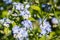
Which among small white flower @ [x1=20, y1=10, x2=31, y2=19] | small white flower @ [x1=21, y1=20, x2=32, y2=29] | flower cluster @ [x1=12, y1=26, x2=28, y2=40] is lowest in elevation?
flower cluster @ [x1=12, y1=26, x2=28, y2=40]

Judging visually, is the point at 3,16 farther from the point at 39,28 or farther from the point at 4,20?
the point at 39,28

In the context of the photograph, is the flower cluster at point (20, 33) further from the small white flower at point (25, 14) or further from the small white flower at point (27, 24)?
the small white flower at point (25, 14)

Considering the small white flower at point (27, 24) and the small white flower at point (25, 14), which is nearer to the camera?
the small white flower at point (27, 24)

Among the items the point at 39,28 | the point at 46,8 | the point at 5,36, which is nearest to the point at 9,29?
the point at 5,36

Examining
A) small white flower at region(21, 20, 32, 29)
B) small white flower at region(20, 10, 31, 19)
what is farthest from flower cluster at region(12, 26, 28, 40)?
small white flower at region(20, 10, 31, 19)

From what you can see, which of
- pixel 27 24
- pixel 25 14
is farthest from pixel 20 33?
pixel 25 14

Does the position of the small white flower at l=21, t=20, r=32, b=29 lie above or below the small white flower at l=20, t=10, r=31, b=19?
below

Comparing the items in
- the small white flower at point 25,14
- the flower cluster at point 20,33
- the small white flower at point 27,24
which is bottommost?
the flower cluster at point 20,33

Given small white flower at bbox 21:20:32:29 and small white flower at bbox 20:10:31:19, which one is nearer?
small white flower at bbox 21:20:32:29

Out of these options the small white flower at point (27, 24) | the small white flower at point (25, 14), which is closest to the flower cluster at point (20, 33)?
the small white flower at point (27, 24)

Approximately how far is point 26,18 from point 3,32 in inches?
10.1

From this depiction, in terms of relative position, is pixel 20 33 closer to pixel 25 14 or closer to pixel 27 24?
pixel 27 24

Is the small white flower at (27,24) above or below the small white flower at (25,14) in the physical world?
below

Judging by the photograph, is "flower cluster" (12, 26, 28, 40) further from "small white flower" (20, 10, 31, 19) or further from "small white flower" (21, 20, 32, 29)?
"small white flower" (20, 10, 31, 19)
